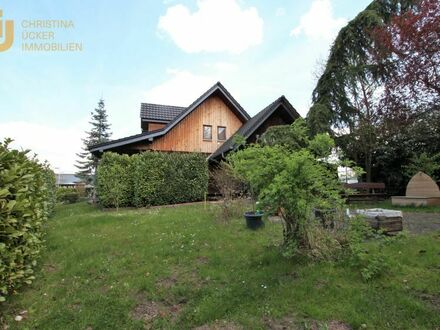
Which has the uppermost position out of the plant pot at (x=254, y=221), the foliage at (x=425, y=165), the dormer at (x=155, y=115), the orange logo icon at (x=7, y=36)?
the dormer at (x=155, y=115)

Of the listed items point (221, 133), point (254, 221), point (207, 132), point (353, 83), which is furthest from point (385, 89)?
point (207, 132)

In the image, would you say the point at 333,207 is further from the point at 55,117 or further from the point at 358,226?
the point at 55,117

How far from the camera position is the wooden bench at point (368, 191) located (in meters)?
13.4

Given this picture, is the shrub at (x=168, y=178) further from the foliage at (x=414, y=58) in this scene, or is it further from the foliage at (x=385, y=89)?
the foliage at (x=414, y=58)

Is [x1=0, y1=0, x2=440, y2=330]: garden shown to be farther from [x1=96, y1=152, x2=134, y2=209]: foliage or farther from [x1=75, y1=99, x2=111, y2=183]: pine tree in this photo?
[x1=75, y1=99, x2=111, y2=183]: pine tree

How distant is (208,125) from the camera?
60.1ft

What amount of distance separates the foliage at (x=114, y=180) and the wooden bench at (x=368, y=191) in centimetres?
1021

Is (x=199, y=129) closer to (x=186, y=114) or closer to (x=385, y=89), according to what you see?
(x=186, y=114)

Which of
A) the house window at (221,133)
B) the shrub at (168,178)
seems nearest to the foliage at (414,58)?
the shrub at (168,178)

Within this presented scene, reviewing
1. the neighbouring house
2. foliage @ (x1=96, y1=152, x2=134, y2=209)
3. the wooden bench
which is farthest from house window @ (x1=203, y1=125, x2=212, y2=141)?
the wooden bench

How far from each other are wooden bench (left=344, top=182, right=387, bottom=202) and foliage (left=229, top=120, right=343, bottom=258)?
9753 millimetres

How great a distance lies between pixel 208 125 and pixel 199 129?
714mm

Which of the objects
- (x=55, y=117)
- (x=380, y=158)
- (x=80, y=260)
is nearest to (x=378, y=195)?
(x=380, y=158)

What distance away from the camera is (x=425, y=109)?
11.1m
